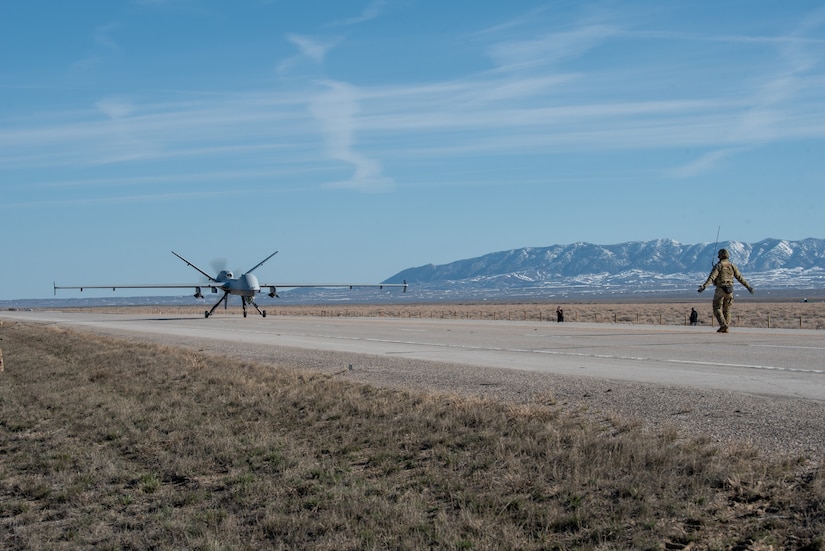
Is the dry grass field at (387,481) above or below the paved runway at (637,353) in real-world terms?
below

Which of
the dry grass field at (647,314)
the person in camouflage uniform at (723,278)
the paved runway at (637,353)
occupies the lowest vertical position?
the dry grass field at (647,314)

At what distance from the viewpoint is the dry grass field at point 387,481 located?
21.6 feet

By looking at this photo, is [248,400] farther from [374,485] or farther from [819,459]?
[819,459]

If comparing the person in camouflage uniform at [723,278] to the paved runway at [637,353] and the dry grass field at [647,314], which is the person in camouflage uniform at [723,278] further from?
the dry grass field at [647,314]

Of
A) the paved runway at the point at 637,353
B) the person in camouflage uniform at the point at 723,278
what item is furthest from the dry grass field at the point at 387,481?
the person in camouflage uniform at the point at 723,278

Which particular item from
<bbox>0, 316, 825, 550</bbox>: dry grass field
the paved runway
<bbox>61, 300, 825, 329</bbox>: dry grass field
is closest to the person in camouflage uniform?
the paved runway

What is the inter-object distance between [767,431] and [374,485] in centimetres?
435

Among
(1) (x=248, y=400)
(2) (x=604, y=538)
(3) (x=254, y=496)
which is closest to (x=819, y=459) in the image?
(2) (x=604, y=538)

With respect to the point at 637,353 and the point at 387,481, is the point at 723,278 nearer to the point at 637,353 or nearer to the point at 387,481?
the point at 637,353

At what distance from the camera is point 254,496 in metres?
8.20

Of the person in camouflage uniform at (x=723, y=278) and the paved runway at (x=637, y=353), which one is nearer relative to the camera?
the paved runway at (x=637, y=353)

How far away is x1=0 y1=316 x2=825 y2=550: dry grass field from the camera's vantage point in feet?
21.6

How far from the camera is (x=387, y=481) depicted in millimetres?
8398

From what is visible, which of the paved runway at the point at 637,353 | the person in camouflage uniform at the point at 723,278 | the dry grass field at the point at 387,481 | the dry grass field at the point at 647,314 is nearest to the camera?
the dry grass field at the point at 387,481
